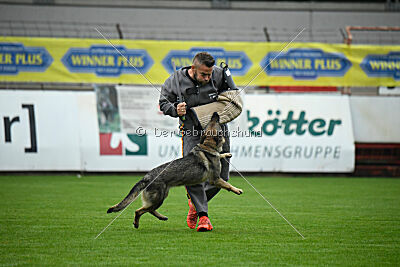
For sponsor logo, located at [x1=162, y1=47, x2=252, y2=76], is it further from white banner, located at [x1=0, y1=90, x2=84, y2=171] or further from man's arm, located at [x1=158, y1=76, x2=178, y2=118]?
man's arm, located at [x1=158, y1=76, x2=178, y2=118]

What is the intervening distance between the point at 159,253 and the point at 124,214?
2666mm

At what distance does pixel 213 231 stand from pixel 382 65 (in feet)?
30.3

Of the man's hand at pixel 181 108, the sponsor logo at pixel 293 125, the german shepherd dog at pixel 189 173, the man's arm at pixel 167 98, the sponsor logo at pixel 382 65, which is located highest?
the sponsor logo at pixel 382 65

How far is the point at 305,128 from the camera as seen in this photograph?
13.4 meters

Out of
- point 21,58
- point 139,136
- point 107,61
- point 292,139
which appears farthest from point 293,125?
point 21,58

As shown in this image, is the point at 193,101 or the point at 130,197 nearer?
the point at 130,197

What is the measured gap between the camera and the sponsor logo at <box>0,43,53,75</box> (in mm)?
13337

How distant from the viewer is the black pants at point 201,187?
6416 millimetres

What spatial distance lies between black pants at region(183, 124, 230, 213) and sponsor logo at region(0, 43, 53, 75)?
7.74 metres

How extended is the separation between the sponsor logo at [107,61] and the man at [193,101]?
23.5 feet

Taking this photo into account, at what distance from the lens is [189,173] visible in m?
6.08

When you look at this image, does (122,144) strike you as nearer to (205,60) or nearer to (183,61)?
(183,61)

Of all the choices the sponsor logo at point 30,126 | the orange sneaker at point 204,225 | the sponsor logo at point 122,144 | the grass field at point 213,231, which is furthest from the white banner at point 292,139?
the orange sneaker at point 204,225

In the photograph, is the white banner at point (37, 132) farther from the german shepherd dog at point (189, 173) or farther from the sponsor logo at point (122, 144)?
the german shepherd dog at point (189, 173)
